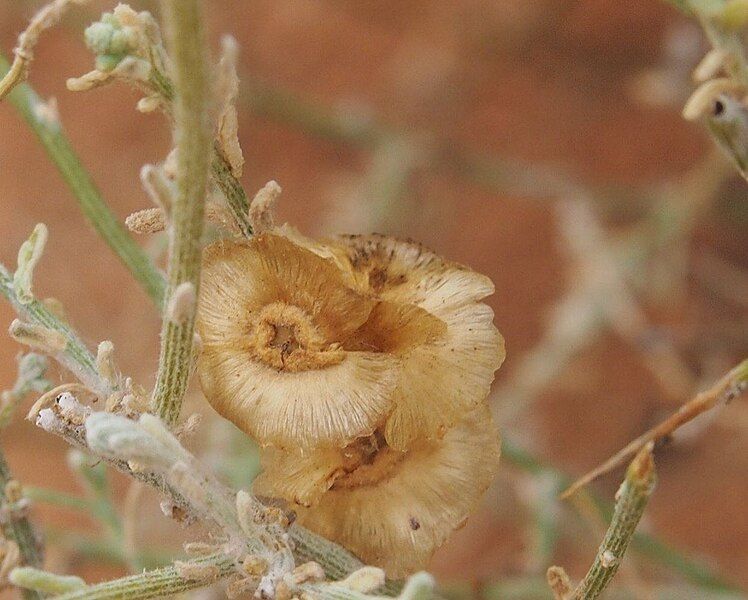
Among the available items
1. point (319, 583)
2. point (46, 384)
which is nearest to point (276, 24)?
point (46, 384)

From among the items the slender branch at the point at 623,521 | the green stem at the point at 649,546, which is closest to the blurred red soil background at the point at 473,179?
the green stem at the point at 649,546

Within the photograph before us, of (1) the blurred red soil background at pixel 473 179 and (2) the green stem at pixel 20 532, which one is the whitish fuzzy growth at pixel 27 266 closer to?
(2) the green stem at pixel 20 532

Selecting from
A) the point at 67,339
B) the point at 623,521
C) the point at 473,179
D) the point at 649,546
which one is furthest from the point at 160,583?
the point at 473,179

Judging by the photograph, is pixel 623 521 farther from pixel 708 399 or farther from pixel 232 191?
pixel 232 191

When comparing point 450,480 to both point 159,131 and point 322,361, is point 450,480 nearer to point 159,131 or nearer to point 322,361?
point 322,361

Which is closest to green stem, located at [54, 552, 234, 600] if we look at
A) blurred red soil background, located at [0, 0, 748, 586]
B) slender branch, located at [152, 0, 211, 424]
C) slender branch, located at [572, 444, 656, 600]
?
slender branch, located at [152, 0, 211, 424]

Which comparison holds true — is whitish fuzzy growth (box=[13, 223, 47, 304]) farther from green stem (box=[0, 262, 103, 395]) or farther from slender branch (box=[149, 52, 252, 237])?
slender branch (box=[149, 52, 252, 237])
